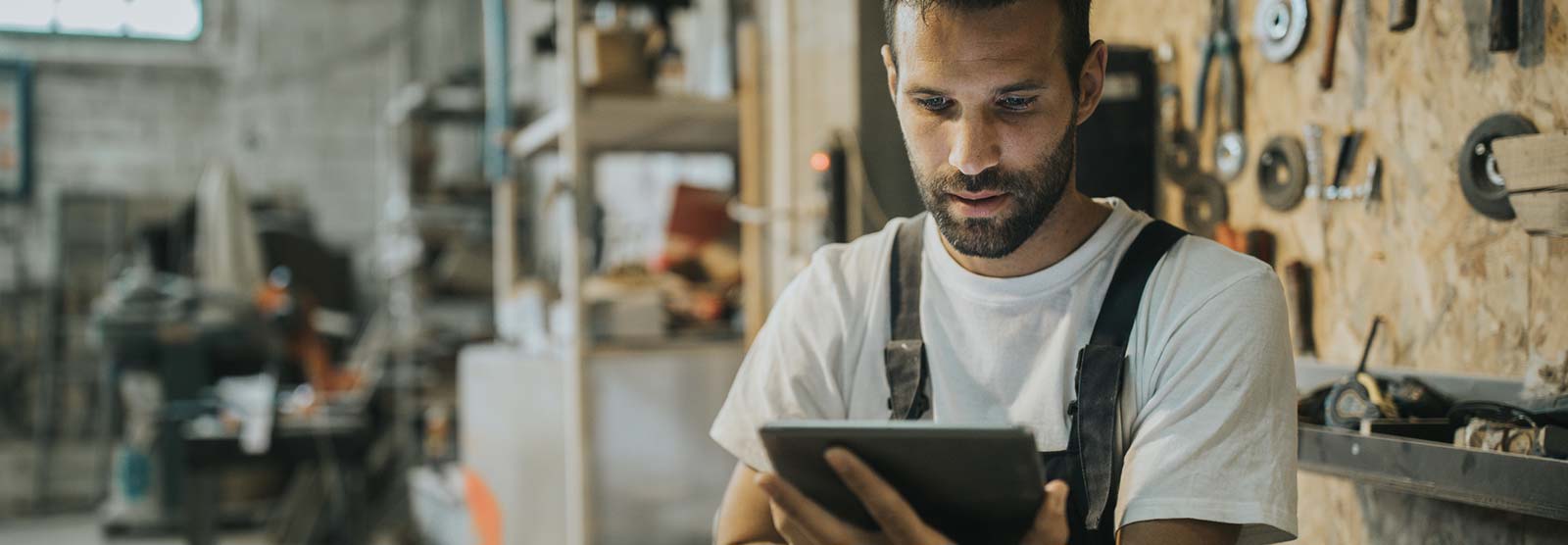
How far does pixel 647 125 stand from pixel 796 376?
2495 millimetres

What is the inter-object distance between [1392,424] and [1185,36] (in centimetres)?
103

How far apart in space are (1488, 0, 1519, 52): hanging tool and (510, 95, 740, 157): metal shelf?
2.29 metres

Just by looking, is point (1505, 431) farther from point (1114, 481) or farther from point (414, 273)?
point (414, 273)

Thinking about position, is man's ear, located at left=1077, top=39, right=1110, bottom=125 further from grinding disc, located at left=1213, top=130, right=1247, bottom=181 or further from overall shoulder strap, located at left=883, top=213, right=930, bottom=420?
grinding disc, located at left=1213, top=130, right=1247, bottom=181

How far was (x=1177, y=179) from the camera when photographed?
242 centimetres

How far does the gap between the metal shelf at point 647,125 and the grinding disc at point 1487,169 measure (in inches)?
89.1

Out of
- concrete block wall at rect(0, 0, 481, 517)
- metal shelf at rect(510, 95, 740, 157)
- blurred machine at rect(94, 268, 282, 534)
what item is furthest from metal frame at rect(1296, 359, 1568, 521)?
concrete block wall at rect(0, 0, 481, 517)

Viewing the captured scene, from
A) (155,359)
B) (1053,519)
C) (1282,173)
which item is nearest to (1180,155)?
(1282,173)

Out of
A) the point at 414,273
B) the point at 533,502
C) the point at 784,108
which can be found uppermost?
the point at 784,108

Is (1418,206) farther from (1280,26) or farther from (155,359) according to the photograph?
(155,359)

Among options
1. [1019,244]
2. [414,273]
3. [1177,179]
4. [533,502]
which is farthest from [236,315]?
[1019,244]

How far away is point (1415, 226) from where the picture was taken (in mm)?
1903

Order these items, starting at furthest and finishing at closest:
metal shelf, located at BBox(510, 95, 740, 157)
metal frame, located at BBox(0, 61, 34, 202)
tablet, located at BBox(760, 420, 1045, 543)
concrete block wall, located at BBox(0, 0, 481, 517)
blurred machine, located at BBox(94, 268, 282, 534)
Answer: concrete block wall, located at BBox(0, 0, 481, 517)
metal frame, located at BBox(0, 61, 34, 202)
blurred machine, located at BBox(94, 268, 282, 534)
metal shelf, located at BBox(510, 95, 740, 157)
tablet, located at BBox(760, 420, 1045, 543)

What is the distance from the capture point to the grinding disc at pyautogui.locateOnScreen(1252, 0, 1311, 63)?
2.10 m
